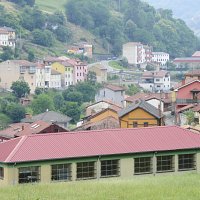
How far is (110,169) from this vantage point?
80.6ft

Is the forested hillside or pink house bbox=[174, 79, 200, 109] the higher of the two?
the forested hillside

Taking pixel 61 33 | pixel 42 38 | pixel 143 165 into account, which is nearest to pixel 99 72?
pixel 42 38

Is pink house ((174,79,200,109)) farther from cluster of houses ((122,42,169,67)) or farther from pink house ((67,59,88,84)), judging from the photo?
cluster of houses ((122,42,169,67))

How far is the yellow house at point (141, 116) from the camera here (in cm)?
4381

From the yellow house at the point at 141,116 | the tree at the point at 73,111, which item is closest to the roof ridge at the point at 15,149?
the yellow house at the point at 141,116

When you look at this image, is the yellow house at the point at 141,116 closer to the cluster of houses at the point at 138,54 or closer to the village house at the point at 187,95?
the village house at the point at 187,95

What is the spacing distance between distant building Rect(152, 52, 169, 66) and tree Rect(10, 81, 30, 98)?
5949 centimetres

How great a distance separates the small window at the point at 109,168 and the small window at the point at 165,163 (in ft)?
5.47

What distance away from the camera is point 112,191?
18.2 metres

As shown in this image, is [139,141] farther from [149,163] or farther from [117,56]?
[117,56]

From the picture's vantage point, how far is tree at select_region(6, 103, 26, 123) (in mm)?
75375

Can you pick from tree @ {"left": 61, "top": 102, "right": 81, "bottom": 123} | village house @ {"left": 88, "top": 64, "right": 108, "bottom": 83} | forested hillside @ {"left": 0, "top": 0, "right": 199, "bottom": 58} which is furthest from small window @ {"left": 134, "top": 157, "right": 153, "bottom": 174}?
village house @ {"left": 88, "top": 64, "right": 108, "bottom": 83}

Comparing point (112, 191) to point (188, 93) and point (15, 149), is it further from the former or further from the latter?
point (188, 93)

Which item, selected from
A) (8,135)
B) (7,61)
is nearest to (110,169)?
(8,135)
